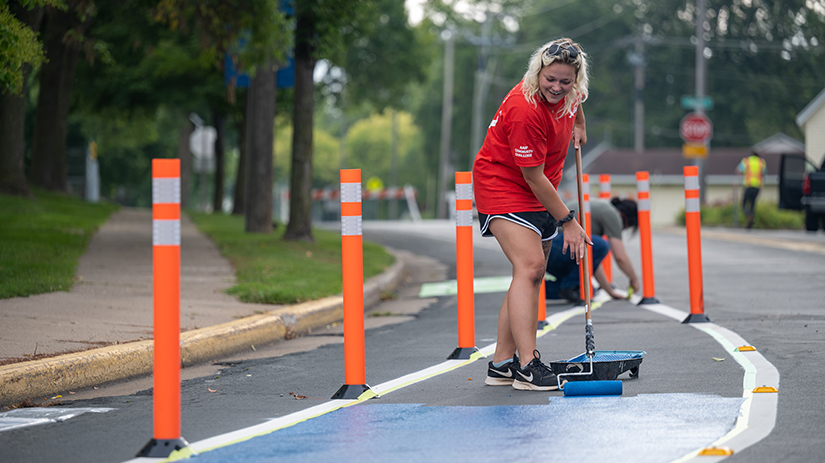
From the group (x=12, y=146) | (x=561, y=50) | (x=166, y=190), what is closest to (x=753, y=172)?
(x=12, y=146)

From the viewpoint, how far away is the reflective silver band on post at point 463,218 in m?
5.91

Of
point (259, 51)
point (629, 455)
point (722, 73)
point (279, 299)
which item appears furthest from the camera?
point (722, 73)

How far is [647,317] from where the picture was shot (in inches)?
308

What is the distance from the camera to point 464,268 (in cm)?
591

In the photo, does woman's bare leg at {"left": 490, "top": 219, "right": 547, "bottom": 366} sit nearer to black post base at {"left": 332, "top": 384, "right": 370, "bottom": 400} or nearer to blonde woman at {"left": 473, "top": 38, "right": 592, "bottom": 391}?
blonde woman at {"left": 473, "top": 38, "right": 592, "bottom": 391}

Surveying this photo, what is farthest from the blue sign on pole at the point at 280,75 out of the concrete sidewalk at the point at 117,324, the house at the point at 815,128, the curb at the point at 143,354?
the house at the point at 815,128

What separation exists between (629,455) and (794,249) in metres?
13.1

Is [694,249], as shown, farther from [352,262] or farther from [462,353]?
[352,262]

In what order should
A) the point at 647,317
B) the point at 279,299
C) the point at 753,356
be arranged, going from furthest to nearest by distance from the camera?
the point at 279,299, the point at 647,317, the point at 753,356

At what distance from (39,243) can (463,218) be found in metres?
7.58

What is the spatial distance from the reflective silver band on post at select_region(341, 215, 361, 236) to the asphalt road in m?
0.88

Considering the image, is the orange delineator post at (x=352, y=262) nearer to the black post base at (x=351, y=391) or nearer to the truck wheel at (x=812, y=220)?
the black post base at (x=351, y=391)

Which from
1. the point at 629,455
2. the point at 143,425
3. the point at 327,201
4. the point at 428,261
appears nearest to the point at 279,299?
the point at 143,425

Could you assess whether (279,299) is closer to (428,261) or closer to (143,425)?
(143,425)
